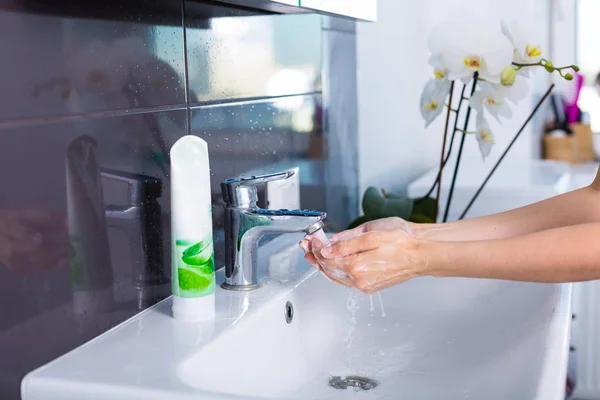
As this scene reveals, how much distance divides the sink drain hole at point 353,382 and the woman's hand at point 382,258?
0.74 ft

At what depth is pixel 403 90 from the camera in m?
2.30

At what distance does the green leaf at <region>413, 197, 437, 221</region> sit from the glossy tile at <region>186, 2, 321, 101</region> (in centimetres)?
34

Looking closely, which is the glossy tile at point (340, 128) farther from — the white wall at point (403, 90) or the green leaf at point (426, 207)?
the green leaf at point (426, 207)

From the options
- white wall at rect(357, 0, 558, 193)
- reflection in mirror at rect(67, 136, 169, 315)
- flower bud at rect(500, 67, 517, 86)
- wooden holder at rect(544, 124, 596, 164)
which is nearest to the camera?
reflection in mirror at rect(67, 136, 169, 315)

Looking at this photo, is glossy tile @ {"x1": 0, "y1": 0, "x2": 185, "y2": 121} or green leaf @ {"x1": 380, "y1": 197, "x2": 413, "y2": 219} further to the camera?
green leaf @ {"x1": 380, "y1": 197, "x2": 413, "y2": 219}

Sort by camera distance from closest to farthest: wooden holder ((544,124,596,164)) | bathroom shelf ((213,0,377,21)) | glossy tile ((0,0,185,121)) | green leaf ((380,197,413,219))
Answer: glossy tile ((0,0,185,121)), bathroom shelf ((213,0,377,21)), green leaf ((380,197,413,219)), wooden holder ((544,124,596,164))

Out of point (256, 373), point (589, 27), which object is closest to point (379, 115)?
point (256, 373)

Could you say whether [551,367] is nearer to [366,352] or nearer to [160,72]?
[366,352]

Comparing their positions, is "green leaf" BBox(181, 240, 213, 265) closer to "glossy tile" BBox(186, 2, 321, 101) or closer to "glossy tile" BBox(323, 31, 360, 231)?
"glossy tile" BBox(186, 2, 321, 101)

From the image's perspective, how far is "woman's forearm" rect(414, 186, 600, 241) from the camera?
1162mm

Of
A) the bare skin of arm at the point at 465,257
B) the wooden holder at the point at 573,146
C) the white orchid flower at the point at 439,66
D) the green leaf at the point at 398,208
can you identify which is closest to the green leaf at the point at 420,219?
the green leaf at the point at 398,208

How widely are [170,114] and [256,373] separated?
1.29ft

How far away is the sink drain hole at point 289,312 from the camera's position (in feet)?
3.96

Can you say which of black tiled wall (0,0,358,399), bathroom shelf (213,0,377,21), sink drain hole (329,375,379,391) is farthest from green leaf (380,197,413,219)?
sink drain hole (329,375,379,391)
